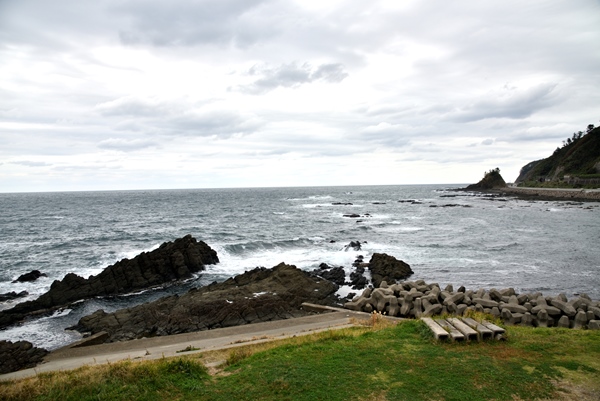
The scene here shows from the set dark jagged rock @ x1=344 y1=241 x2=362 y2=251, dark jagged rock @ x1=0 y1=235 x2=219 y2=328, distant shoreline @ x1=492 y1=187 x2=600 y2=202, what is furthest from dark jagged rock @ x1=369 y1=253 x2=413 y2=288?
distant shoreline @ x1=492 y1=187 x2=600 y2=202

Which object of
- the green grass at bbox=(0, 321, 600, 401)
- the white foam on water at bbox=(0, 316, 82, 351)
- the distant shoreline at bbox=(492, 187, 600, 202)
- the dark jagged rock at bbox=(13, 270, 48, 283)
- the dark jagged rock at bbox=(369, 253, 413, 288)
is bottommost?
the white foam on water at bbox=(0, 316, 82, 351)

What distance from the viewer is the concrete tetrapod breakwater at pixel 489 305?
14.4 m

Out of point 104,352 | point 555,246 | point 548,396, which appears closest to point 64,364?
point 104,352

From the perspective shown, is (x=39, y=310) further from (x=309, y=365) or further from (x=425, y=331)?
(x=425, y=331)

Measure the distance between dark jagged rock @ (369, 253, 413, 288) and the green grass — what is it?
15796mm

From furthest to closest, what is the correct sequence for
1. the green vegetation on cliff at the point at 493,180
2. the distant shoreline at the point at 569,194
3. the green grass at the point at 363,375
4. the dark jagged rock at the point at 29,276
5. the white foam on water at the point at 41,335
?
the green vegetation on cliff at the point at 493,180
the distant shoreline at the point at 569,194
the dark jagged rock at the point at 29,276
the white foam on water at the point at 41,335
the green grass at the point at 363,375

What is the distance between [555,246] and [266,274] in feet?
89.8

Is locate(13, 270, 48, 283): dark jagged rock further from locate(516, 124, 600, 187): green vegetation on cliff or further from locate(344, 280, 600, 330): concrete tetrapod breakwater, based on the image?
locate(516, 124, 600, 187): green vegetation on cliff

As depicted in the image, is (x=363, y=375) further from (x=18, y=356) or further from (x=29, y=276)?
(x=29, y=276)

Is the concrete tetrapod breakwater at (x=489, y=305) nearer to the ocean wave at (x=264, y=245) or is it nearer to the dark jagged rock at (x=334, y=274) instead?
the dark jagged rock at (x=334, y=274)

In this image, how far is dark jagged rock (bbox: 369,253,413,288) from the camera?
25.7 meters

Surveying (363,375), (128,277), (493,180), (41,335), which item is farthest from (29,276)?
(493,180)

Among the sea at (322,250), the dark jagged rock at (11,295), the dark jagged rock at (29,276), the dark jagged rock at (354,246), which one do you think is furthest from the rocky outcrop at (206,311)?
the dark jagged rock at (354,246)

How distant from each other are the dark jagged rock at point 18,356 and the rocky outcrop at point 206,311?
9.81 feet
